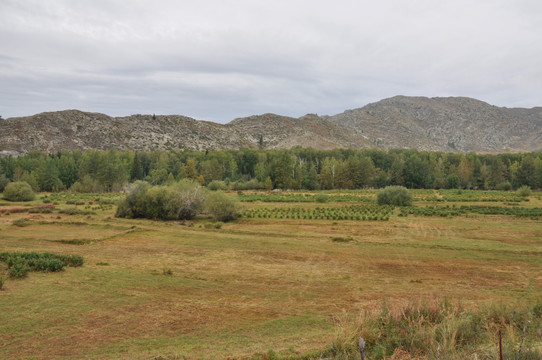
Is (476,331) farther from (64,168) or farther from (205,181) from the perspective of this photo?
(64,168)

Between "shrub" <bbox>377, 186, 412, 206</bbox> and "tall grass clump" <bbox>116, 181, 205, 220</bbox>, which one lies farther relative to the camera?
"shrub" <bbox>377, 186, 412, 206</bbox>

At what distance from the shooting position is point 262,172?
10606 centimetres

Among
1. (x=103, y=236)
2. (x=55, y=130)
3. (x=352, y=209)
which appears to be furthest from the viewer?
(x=55, y=130)

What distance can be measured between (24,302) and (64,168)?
97948 mm

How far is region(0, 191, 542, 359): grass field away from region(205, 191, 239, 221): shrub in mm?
6583

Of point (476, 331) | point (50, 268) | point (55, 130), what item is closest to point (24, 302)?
point (50, 268)

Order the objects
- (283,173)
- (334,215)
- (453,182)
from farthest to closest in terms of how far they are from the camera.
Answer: (453,182) < (283,173) < (334,215)

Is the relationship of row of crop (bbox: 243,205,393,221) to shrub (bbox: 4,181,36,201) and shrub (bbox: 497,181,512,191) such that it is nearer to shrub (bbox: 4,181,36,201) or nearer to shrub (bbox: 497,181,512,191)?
shrub (bbox: 4,181,36,201)

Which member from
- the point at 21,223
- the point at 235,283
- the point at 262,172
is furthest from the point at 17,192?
the point at 235,283

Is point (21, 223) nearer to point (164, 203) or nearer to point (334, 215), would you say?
point (164, 203)

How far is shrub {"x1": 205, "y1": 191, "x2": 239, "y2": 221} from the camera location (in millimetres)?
46844

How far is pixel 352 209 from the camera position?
57625 mm

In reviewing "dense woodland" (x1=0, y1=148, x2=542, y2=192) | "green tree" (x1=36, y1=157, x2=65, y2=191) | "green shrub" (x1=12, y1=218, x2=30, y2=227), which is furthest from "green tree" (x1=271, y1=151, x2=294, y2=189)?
"green shrub" (x1=12, y1=218, x2=30, y2=227)

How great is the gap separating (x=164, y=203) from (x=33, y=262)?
25.7 metres
